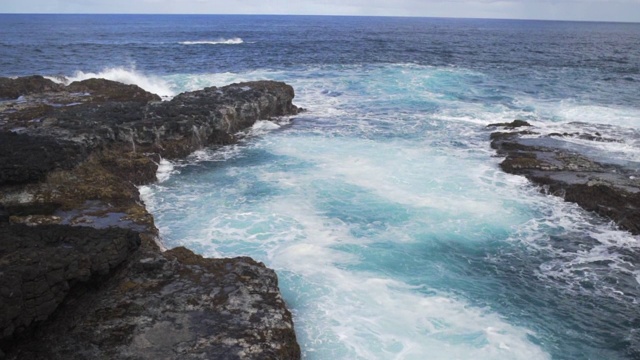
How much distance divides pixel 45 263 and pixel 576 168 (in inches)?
748

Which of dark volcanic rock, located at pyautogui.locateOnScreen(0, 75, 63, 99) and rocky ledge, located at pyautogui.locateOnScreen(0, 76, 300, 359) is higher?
dark volcanic rock, located at pyautogui.locateOnScreen(0, 75, 63, 99)

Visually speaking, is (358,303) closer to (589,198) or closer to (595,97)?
(589,198)

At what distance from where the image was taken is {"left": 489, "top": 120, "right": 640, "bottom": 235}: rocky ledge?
52.7 ft

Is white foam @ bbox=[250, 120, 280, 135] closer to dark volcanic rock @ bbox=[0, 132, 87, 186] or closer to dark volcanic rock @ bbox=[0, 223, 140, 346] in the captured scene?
dark volcanic rock @ bbox=[0, 132, 87, 186]

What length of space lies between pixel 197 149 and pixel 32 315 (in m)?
15.3

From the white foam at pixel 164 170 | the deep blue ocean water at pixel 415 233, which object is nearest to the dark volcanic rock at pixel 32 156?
the deep blue ocean water at pixel 415 233

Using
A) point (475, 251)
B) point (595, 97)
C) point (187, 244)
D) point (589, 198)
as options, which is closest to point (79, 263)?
point (187, 244)

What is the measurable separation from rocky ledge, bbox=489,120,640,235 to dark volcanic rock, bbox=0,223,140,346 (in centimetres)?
1500

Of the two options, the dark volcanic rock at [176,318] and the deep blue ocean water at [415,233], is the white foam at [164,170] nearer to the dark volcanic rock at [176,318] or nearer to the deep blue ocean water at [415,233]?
the deep blue ocean water at [415,233]

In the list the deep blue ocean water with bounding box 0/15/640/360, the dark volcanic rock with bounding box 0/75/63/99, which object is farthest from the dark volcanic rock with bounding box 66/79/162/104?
the deep blue ocean water with bounding box 0/15/640/360

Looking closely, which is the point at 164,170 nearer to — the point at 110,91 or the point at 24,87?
the point at 110,91

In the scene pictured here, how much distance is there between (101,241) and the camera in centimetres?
954

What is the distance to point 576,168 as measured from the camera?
19172mm

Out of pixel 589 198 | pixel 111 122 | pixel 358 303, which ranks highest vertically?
pixel 111 122
